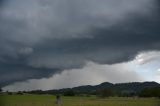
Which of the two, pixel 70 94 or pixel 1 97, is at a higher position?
pixel 70 94

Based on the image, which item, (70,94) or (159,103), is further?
(70,94)

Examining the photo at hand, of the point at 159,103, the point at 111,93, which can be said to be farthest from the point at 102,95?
Result: the point at 159,103

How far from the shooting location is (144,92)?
403 feet

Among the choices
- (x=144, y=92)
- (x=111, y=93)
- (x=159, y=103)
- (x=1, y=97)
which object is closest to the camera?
(x=1, y=97)

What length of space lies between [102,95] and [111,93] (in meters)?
3.96

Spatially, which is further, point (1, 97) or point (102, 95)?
point (102, 95)

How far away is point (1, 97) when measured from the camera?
14188 millimetres

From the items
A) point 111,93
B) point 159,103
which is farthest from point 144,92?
point 159,103

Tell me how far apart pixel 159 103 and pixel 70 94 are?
509ft

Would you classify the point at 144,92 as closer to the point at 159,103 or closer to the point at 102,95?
the point at 102,95

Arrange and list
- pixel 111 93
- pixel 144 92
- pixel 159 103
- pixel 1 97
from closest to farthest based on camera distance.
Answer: pixel 1 97, pixel 159 103, pixel 144 92, pixel 111 93

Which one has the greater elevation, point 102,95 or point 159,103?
point 102,95

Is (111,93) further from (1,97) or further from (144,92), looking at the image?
(1,97)

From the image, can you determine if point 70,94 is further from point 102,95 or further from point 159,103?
point 159,103
